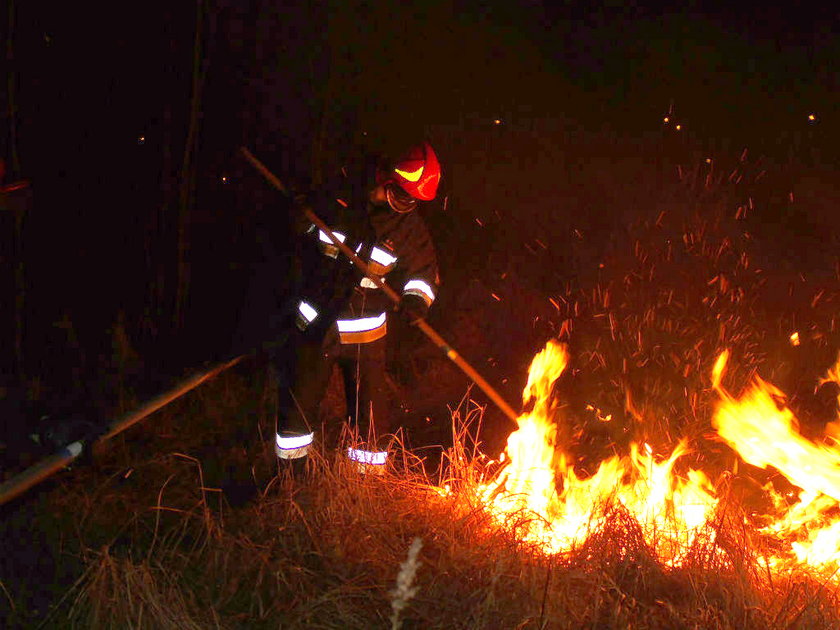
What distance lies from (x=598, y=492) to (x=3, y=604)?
10.2ft

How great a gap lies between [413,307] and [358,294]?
36 centimetres

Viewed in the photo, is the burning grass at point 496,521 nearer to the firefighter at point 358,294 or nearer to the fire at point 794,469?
the fire at point 794,469

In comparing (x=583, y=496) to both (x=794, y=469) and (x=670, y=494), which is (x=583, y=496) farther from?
(x=794, y=469)

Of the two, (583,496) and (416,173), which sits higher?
(416,173)

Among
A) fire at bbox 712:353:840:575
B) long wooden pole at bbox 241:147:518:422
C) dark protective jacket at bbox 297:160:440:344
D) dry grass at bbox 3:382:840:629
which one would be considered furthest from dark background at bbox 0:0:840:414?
dry grass at bbox 3:382:840:629

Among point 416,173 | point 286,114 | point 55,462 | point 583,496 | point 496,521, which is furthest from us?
point 286,114

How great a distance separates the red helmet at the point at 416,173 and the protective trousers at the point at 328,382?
3.24ft

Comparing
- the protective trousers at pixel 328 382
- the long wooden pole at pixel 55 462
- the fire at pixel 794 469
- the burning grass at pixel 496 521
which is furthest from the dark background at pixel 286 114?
the fire at pixel 794 469

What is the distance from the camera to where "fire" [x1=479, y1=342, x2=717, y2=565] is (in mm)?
4293

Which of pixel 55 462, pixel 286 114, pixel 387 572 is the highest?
pixel 286 114

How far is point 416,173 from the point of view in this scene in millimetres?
5168

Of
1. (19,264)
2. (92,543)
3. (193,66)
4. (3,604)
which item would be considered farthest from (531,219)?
(3,604)

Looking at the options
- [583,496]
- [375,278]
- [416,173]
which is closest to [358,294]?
[375,278]

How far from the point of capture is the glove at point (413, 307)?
17.5 feet
